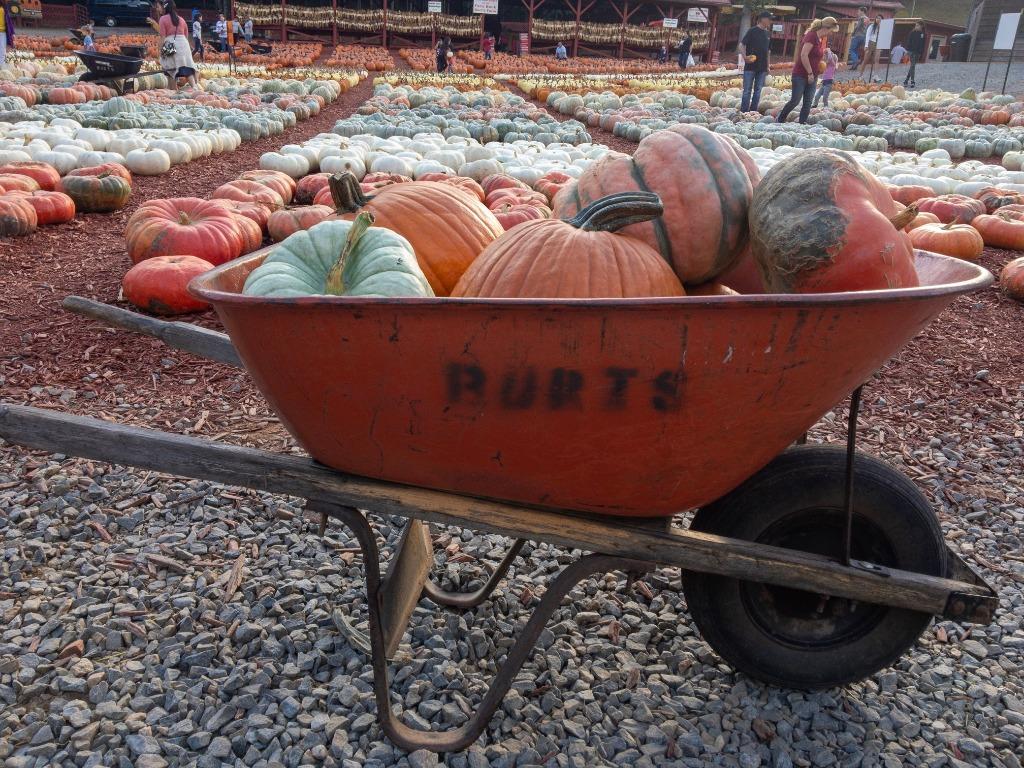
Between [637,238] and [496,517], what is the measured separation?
761 millimetres

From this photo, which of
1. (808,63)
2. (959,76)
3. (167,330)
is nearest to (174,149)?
(167,330)

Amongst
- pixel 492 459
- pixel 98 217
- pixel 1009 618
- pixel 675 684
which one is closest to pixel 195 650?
pixel 492 459

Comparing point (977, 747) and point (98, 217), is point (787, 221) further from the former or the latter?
point (98, 217)

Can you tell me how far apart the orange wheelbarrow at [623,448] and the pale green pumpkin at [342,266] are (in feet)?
0.55

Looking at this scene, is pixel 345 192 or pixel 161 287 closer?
pixel 345 192

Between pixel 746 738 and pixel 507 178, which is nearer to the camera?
pixel 746 738

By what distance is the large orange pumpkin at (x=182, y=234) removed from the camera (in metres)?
4.77

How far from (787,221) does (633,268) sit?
339mm

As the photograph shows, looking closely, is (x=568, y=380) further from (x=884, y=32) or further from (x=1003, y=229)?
(x=884, y=32)

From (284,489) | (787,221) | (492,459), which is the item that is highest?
(787,221)

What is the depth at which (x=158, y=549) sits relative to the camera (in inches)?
94.6

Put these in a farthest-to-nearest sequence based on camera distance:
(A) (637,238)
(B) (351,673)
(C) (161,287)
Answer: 1. (C) (161,287)
2. (B) (351,673)
3. (A) (637,238)

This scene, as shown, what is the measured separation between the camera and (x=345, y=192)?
2.04 metres

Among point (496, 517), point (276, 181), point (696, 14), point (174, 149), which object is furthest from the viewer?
point (696, 14)
